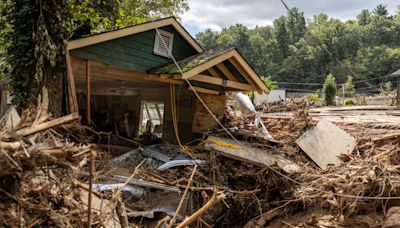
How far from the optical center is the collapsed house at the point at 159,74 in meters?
7.49

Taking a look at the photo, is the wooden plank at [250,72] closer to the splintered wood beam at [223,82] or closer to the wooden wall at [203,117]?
the splintered wood beam at [223,82]

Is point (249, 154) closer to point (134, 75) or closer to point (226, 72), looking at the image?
point (226, 72)

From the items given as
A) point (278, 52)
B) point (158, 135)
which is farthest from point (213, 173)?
point (278, 52)

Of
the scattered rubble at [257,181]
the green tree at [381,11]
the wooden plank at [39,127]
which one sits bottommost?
the scattered rubble at [257,181]

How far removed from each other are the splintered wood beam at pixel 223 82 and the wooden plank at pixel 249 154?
150cm

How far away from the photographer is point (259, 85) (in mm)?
9680

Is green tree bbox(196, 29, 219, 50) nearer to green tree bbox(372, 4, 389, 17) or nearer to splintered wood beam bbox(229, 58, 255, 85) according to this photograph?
green tree bbox(372, 4, 389, 17)

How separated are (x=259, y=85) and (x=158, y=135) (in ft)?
13.7

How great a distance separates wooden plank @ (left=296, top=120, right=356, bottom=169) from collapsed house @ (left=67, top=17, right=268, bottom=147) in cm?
200

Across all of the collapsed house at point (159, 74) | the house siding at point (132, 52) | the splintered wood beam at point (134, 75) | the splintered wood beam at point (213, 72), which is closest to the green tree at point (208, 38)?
the collapsed house at point (159, 74)

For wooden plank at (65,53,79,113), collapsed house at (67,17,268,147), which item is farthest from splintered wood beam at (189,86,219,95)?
wooden plank at (65,53,79,113)

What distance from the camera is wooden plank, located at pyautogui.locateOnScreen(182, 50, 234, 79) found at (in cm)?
779

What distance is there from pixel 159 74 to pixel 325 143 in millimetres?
4469

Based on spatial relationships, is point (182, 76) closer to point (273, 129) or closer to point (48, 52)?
point (48, 52)
